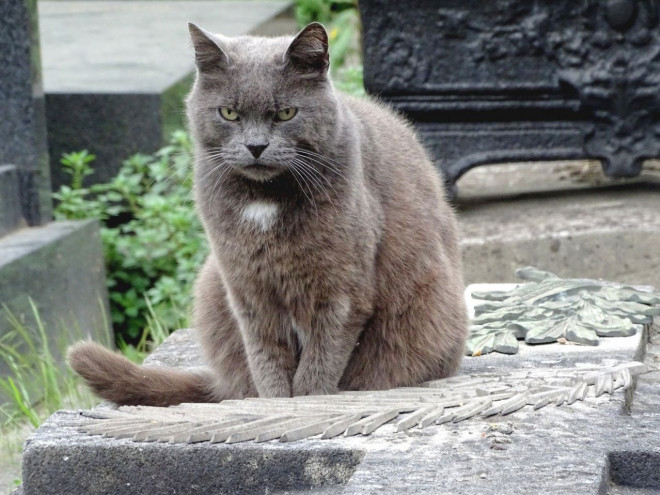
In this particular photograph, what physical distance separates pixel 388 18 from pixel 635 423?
117 inches

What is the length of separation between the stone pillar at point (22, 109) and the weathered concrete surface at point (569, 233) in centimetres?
194

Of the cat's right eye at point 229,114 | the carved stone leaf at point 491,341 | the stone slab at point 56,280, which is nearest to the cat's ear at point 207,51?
the cat's right eye at point 229,114

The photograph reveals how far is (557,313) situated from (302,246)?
103cm

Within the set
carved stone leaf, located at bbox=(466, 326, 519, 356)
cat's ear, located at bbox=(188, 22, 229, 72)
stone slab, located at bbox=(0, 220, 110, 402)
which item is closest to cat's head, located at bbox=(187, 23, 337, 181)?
cat's ear, located at bbox=(188, 22, 229, 72)

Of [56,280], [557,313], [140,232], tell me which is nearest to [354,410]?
[557,313]

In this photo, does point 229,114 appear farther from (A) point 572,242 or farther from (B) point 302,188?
(A) point 572,242

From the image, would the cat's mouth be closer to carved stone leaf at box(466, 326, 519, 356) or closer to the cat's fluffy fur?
the cat's fluffy fur

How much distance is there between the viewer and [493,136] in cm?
493

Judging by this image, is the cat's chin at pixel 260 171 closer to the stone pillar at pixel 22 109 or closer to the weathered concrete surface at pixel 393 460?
the weathered concrete surface at pixel 393 460

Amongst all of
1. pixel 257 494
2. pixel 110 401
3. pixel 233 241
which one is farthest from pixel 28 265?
pixel 257 494

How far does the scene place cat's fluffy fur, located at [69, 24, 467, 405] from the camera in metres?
2.52

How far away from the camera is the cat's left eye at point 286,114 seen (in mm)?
2501

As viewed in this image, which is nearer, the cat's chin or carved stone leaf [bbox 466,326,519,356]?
the cat's chin

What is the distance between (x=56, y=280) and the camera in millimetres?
4633
